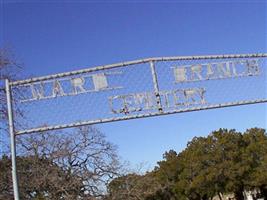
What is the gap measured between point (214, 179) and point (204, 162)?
8.08 ft

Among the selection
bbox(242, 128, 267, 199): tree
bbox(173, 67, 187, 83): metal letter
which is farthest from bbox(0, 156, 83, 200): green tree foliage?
bbox(242, 128, 267, 199): tree

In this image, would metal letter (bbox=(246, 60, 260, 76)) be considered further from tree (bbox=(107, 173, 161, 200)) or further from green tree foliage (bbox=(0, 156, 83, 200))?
tree (bbox=(107, 173, 161, 200))

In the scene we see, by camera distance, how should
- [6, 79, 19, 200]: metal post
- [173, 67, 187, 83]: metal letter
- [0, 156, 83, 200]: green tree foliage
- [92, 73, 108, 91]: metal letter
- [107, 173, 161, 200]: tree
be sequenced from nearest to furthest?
[6, 79, 19, 200]: metal post < [92, 73, 108, 91]: metal letter < [173, 67, 187, 83]: metal letter < [0, 156, 83, 200]: green tree foliage < [107, 173, 161, 200]: tree

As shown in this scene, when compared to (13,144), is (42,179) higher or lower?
higher

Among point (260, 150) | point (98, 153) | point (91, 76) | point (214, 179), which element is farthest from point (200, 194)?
point (91, 76)

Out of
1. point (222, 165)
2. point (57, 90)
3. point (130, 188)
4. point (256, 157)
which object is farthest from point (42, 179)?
point (256, 157)

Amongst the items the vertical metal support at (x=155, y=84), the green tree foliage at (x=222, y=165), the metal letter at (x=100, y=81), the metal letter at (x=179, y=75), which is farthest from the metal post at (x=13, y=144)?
the green tree foliage at (x=222, y=165)

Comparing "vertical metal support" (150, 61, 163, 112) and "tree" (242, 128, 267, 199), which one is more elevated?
"tree" (242, 128, 267, 199)

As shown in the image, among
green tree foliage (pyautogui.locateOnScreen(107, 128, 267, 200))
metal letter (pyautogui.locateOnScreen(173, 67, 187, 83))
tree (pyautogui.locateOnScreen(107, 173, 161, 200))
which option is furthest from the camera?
green tree foliage (pyautogui.locateOnScreen(107, 128, 267, 200))

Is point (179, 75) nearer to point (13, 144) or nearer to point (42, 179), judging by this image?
point (13, 144)

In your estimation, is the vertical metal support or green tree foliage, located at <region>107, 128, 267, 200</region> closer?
the vertical metal support

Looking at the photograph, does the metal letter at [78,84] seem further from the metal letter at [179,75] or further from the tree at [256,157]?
the tree at [256,157]

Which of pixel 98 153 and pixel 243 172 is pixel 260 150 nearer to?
pixel 243 172

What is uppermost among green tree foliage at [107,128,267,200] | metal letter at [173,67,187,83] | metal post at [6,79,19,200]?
green tree foliage at [107,128,267,200]
